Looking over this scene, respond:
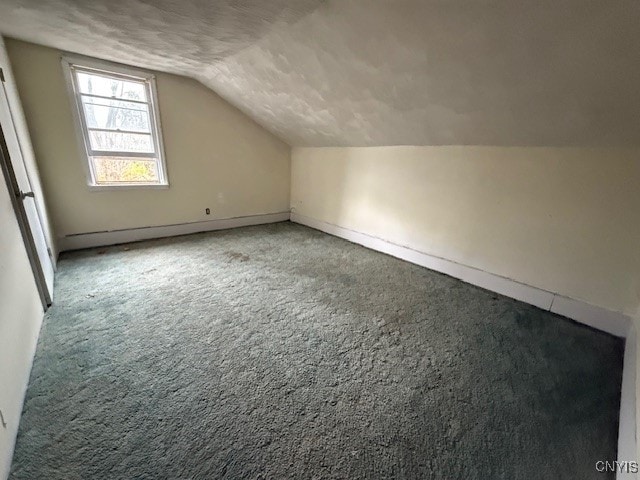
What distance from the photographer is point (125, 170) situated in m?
3.24

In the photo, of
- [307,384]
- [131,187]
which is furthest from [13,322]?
[131,187]

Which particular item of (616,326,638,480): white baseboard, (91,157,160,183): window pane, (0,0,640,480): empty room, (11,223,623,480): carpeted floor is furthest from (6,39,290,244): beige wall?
(616,326,638,480): white baseboard

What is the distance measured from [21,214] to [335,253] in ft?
8.65

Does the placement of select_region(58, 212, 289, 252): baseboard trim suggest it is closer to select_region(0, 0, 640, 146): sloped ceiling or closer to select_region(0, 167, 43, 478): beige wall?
select_region(0, 167, 43, 478): beige wall

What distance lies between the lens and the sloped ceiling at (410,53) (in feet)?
4.13

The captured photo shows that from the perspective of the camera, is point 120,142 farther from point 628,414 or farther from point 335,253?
point 628,414

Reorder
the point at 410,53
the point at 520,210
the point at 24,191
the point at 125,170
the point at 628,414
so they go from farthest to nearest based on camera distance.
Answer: the point at 125,170 → the point at 520,210 → the point at 24,191 → the point at 410,53 → the point at 628,414

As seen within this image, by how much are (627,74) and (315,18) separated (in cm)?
168

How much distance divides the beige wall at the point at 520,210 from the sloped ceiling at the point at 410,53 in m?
0.18

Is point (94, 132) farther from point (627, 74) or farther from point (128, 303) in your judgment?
point (627, 74)

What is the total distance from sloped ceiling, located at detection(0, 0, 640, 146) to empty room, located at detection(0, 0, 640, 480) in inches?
0.7

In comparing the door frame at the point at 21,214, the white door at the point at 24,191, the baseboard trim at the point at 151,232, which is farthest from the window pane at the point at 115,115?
the door frame at the point at 21,214

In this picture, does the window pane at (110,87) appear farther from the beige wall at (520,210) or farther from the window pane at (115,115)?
the beige wall at (520,210)

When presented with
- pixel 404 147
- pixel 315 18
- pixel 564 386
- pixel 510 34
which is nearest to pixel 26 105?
pixel 315 18
